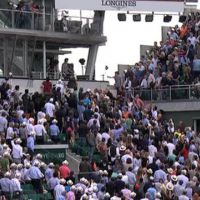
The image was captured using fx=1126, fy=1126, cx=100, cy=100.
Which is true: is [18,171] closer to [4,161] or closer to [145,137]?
[4,161]

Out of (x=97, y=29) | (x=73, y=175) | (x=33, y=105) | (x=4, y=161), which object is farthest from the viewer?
(x=97, y=29)

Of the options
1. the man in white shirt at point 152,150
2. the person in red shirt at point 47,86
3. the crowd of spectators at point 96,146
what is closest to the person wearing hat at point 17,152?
the crowd of spectators at point 96,146

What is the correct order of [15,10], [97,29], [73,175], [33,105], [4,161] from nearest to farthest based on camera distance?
1. [4,161]
2. [73,175]
3. [33,105]
4. [15,10]
5. [97,29]

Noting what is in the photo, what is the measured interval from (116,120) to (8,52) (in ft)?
26.8

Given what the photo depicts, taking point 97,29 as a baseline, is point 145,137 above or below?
below

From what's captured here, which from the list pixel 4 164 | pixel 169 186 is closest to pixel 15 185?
pixel 4 164

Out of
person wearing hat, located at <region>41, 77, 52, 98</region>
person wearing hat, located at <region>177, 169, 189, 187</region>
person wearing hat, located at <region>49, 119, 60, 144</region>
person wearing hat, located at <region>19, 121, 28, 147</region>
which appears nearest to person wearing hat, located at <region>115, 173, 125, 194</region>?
person wearing hat, located at <region>177, 169, 189, 187</region>

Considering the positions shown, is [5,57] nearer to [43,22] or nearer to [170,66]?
[43,22]

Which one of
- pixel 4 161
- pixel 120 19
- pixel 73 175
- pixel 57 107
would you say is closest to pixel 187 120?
pixel 120 19

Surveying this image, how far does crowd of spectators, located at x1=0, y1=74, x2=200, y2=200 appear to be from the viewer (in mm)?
31531

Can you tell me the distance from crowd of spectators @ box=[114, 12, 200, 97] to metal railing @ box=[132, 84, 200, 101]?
0.17m

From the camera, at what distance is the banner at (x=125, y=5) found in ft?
149

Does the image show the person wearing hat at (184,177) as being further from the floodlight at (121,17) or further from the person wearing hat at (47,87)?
the floodlight at (121,17)

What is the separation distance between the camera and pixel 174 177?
3353 centimetres
